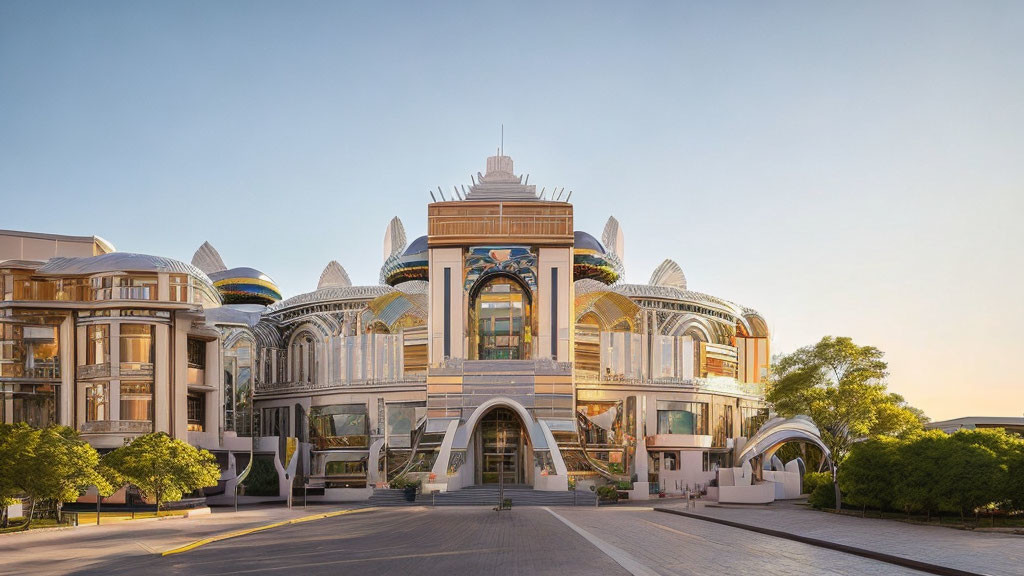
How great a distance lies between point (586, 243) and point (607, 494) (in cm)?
3156

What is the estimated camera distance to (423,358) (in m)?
71.8

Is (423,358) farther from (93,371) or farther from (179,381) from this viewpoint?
(93,371)

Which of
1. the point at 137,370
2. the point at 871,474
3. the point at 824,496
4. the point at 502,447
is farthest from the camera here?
the point at 502,447

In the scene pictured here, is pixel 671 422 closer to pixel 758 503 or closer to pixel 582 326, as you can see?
pixel 582 326

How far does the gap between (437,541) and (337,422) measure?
46147mm

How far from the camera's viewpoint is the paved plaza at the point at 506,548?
21188 mm

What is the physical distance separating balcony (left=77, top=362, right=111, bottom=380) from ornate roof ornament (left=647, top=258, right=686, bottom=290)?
47.7 metres

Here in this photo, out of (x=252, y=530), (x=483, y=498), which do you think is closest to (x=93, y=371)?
(x=483, y=498)

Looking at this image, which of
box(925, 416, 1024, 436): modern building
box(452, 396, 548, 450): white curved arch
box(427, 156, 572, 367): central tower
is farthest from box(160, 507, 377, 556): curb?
box(925, 416, 1024, 436): modern building

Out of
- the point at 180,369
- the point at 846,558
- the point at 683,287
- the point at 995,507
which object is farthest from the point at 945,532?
the point at 683,287

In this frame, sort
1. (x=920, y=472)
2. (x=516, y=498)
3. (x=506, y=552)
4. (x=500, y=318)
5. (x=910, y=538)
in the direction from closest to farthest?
(x=506, y=552), (x=910, y=538), (x=920, y=472), (x=516, y=498), (x=500, y=318)

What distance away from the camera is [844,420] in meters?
52.6

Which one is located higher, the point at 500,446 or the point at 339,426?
the point at 339,426

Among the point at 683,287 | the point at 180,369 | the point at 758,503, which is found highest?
the point at 683,287
